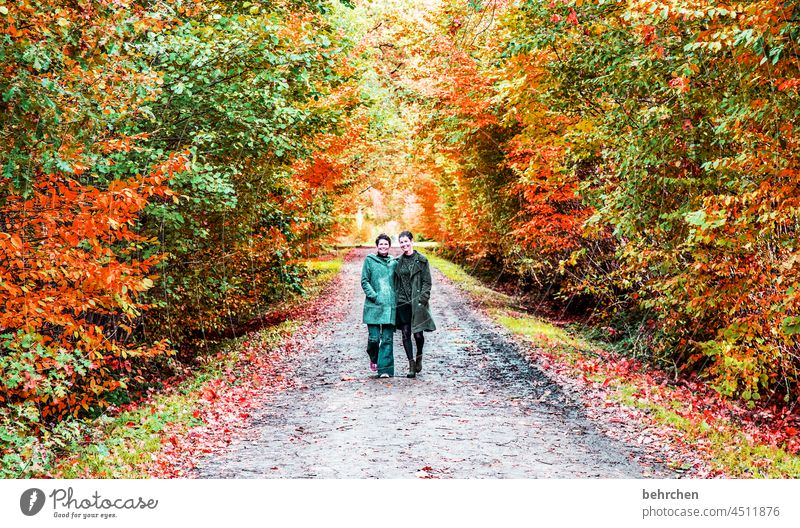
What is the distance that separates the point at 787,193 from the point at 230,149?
25.6 ft

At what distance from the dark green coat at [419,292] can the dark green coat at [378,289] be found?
0.16m

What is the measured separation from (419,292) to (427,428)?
2.76 meters

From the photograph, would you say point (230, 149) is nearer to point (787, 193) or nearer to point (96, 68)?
point (96, 68)

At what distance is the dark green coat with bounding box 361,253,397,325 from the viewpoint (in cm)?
1058

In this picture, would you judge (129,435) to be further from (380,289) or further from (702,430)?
(702,430)

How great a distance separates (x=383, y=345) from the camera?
36.3ft

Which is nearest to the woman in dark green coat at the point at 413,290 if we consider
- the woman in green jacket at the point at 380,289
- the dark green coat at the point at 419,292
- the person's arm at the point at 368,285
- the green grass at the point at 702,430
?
the dark green coat at the point at 419,292

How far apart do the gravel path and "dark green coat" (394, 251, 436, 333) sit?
91 centimetres

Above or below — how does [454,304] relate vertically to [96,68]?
below

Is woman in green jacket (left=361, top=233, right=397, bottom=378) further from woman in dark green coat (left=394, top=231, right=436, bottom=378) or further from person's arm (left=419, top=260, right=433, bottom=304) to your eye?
person's arm (left=419, top=260, right=433, bottom=304)

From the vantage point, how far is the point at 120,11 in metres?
6.66

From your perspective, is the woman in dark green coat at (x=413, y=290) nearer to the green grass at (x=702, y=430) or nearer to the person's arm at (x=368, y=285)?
the person's arm at (x=368, y=285)

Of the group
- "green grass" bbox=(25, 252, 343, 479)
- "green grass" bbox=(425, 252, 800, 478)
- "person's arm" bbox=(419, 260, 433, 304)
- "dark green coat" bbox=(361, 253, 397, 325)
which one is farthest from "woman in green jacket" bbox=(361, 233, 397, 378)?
"green grass" bbox=(425, 252, 800, 478)
